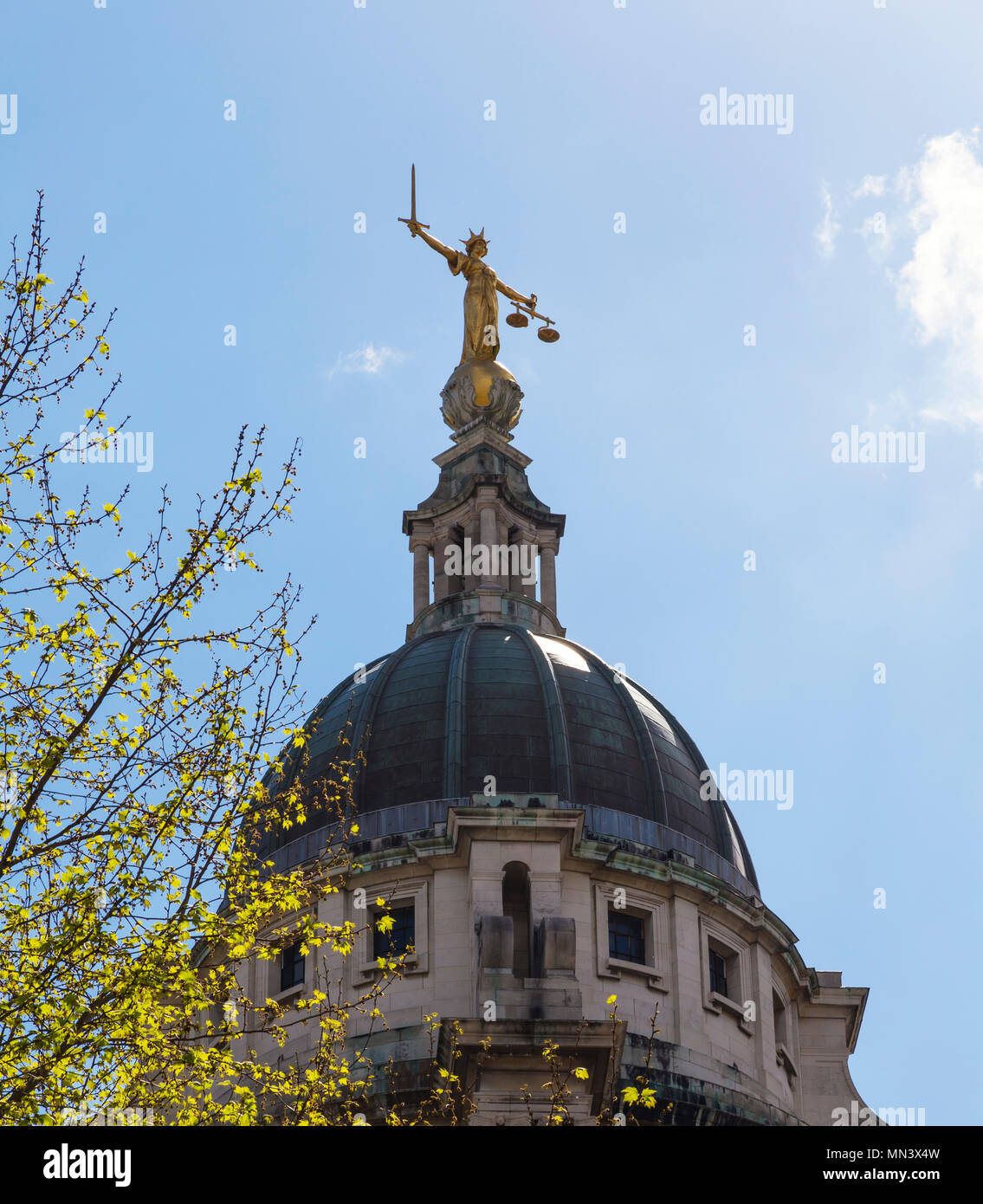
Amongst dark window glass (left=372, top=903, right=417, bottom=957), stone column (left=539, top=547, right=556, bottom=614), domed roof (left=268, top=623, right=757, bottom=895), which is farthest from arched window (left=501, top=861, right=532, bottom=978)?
stone column (left=539, top=547, right=556, bottom=614)

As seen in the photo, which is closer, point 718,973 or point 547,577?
point 718,973

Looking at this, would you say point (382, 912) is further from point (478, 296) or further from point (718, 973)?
point (478, 296)

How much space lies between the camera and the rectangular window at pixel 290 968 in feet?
186

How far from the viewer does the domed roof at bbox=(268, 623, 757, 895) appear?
5950 centimetres

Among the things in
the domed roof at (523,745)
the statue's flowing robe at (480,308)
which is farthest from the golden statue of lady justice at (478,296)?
the domed roof at (523,745)

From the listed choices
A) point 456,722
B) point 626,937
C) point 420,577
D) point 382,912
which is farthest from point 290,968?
point 420,577

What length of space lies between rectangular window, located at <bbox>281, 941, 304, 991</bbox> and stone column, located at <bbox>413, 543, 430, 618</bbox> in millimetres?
18111

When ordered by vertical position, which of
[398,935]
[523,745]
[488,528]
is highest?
[488,528]

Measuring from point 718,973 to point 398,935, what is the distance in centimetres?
941

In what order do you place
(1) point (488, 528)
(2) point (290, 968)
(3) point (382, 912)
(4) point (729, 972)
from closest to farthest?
(3) point (382, 912) → (2) point (290, 968) → (4) point (729, 972) → (1) point (488, 528)

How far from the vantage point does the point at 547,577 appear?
7469cm

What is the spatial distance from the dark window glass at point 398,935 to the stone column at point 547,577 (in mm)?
18888

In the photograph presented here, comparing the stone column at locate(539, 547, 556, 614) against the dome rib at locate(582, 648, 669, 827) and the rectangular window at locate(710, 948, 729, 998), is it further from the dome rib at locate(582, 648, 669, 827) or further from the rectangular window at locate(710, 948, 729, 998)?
the rectangular window at locate(710, 948, 729, 998)
